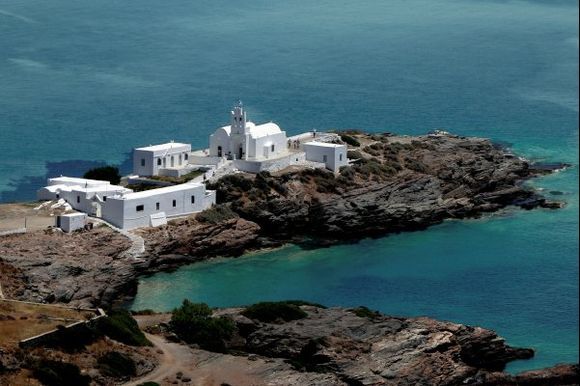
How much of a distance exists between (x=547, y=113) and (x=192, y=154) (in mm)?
34370

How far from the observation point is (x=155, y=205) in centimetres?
8150

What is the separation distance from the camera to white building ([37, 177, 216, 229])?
262 feet

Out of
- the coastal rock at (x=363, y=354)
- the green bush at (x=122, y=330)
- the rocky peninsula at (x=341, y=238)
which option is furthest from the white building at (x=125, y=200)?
the green bush at (x=122, y=330)

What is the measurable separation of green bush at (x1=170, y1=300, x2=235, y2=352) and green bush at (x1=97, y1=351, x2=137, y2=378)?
5.54m

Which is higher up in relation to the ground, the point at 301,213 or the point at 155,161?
the point at 155,161

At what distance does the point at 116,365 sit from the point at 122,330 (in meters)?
3.48

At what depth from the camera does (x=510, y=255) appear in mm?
82062

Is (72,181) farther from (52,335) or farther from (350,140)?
(52,335)

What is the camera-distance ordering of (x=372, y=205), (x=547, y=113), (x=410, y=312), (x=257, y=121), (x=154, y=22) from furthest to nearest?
(x=154, y=22) < (x=547, y=113) < (x=257, y=121) < (x=372, y=205) < (x=410, y=312)

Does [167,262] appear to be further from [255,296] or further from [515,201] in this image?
[515,201]

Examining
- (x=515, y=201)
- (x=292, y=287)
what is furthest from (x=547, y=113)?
(x=292, y=287)

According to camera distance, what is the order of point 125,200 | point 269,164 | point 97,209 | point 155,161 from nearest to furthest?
1. point 125,200
2. point 97,209
3. point 155,161
4. point 269,164

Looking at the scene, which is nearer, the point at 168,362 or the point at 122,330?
the point at 168,362

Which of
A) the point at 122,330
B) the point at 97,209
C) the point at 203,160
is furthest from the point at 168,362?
the point at 203,160
